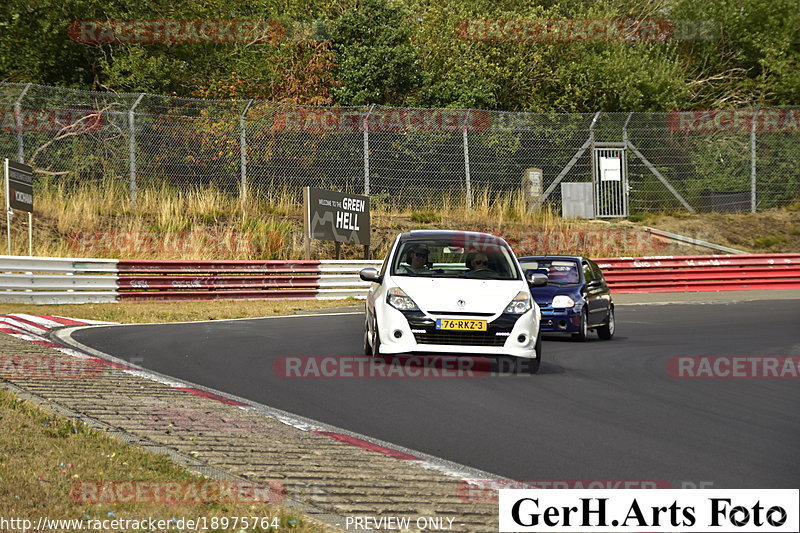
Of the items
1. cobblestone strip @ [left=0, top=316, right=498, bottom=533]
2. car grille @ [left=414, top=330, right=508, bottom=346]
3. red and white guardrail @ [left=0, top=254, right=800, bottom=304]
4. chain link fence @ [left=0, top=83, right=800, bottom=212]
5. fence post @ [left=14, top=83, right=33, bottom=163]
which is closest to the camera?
cobblestone strip @ [left=0, top=316, right=498, bottom=533]

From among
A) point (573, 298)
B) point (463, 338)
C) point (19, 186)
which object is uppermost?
point (19, 186)

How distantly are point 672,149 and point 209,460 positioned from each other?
91.8 feet

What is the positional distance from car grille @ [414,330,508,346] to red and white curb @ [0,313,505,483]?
101 inches

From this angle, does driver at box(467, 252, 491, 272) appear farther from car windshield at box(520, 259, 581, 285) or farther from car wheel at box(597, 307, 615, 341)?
car wheel at box(597, 307, 615, 341)

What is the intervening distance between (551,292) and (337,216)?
39.3 ft

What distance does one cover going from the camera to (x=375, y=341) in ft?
39.6

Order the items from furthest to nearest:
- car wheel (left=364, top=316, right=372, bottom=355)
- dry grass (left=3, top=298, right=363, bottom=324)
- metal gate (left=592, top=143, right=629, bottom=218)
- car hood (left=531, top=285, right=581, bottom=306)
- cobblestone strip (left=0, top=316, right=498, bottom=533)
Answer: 1. metal gate (left=592, top=143, right=629, bottom=218)
2. dry grass (left=3, top=298, right=363, bottom=324)
3. car hood (left=531, top=285, right=581, bottom=306)
4. car wheel (left=364, top=316, right=372, bottom=355)
5. cobblestone strip (left=0, top=316, right=498, bottom=533)

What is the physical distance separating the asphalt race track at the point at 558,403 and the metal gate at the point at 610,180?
52.4 feet

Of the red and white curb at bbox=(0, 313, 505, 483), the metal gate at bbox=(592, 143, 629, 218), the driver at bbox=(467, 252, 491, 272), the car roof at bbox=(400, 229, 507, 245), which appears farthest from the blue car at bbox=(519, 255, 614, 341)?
the metal gate at bbox=(592, 143, 629, 218)

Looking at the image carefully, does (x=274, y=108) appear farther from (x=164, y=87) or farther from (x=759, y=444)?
(x=759, y=444)

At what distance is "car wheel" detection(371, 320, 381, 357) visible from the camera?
11.8 metres

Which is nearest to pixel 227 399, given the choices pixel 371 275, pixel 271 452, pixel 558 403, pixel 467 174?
pixel 271 452

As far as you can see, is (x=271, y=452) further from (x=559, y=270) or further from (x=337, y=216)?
(x=337, y=216)

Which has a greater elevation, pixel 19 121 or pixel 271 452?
pixel 19 121
